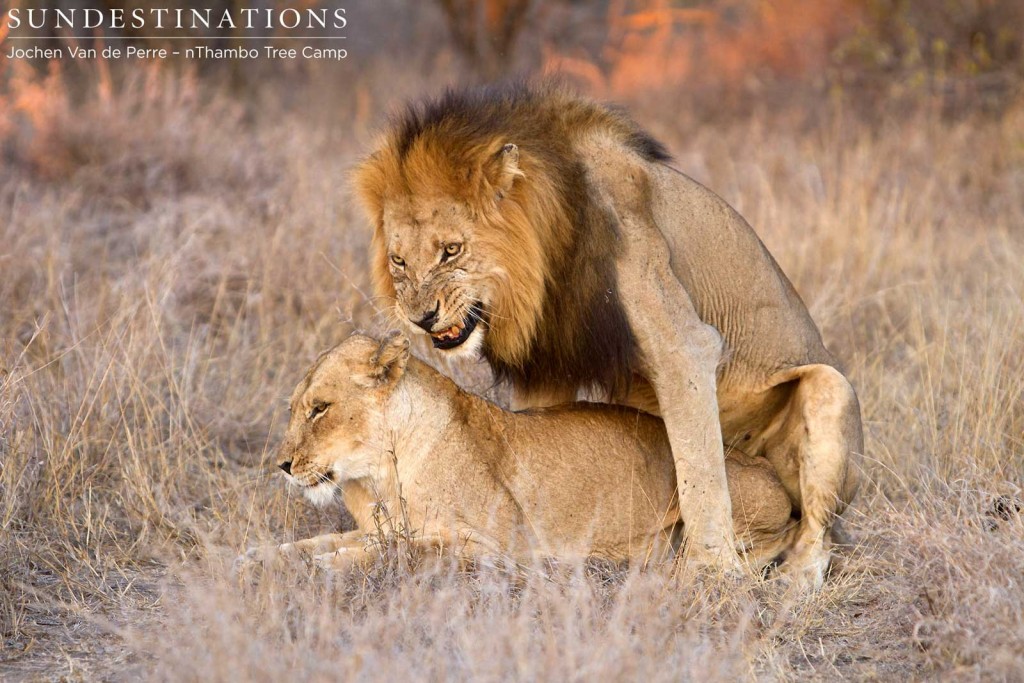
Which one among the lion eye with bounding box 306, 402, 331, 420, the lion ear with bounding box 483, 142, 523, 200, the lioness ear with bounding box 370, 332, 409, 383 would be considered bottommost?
the lion eye with bounding box 306, 402, 331, 420

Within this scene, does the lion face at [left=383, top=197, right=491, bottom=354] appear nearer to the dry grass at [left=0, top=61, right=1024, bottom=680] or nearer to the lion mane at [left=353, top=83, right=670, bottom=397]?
the lion mane at [left=353, top=83, right=670, bottom=397]

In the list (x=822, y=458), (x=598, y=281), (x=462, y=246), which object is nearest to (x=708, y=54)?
(x=822, y=458)

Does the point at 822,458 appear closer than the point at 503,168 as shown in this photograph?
No

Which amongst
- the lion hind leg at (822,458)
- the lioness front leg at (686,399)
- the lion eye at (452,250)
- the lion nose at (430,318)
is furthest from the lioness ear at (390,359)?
the lion hind leg at (822,458)

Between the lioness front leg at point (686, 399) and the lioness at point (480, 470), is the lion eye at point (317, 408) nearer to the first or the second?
the lioness at point (480, 470)

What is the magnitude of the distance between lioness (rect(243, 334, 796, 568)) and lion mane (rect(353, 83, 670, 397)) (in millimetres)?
214

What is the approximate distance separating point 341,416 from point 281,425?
63.7 inches

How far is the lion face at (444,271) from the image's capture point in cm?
386

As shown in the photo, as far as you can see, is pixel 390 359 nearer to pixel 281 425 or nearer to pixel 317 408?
pixel 317 408

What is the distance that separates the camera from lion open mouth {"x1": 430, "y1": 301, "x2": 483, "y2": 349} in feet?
12.8

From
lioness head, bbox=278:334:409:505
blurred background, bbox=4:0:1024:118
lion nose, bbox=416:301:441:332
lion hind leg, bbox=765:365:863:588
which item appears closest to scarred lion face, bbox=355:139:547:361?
lion nose, bbox=416:301:441:332

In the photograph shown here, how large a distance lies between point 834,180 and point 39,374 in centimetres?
555

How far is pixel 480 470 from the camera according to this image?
4.03m

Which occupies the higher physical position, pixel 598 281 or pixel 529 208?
pixel 529 208
